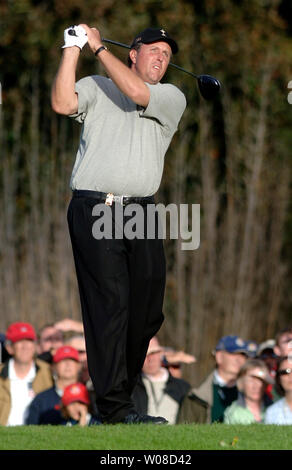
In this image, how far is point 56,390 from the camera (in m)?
9.22

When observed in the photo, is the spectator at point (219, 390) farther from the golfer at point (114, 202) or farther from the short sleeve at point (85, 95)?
the short sleeve at point (85, 95)

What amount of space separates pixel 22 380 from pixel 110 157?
3639mm

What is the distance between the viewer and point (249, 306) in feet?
44.7

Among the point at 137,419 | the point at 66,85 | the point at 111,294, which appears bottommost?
the point at 137,419

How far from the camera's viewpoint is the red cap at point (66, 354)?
9500 mm

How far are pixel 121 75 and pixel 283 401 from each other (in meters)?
3.35

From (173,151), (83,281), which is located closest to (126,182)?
(83,281)

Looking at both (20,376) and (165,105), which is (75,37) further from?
(20,376)

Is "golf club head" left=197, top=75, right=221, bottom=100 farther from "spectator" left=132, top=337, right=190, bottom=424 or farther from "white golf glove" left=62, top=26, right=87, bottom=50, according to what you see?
"spectator" left=132, top=337, right=190, bottom=424

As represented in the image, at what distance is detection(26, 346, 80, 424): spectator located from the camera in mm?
8820

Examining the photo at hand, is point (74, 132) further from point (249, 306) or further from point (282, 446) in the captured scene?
point (282, 446)

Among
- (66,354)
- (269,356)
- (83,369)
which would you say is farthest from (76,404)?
(269,356)

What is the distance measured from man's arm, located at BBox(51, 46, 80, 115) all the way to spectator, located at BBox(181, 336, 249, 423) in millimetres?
3467

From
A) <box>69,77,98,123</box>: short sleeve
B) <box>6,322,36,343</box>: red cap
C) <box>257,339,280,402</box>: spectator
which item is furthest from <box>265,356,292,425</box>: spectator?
<box>69,77,98,123</box>: short sleeve
